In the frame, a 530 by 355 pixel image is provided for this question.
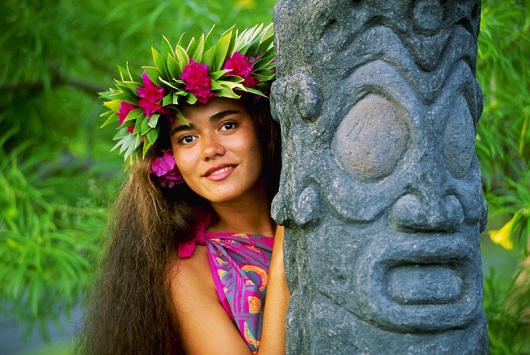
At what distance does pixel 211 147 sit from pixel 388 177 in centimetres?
54

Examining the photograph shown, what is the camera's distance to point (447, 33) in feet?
4.95

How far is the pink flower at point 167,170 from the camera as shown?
6.56 feet

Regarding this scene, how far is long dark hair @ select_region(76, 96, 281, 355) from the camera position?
2.00 m

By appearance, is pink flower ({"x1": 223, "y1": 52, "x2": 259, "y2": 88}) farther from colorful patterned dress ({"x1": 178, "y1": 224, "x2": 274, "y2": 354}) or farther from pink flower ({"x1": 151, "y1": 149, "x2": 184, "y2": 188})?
colorful patterned dress ({"x1": 178, "y1": 224, "x2": 274, "y2": 354})

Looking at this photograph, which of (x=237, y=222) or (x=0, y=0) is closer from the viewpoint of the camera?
(x=237, y=222)

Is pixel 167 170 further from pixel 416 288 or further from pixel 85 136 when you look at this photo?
pixel 85 136

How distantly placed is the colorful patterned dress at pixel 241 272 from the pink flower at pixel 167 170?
17 centimetres

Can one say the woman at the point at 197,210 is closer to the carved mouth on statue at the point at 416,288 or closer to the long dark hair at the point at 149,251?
the long dark hair at the point at 149,251

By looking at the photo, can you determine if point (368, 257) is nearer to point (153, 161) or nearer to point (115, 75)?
point (153, 161)

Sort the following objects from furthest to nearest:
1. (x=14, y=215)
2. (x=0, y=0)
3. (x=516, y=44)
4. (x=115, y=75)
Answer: (x=115, y=75), (x=0, y=0), (x=14, y=215), (x=516, y=44)

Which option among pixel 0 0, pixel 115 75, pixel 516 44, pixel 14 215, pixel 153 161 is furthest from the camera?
pixel 115 75

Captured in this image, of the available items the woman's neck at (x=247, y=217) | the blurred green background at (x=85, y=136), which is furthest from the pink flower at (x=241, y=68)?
the blurred green background at (x=85, y=136)

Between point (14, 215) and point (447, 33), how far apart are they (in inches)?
92.3

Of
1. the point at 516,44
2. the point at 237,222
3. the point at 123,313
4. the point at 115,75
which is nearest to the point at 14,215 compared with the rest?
the point at 115,75
